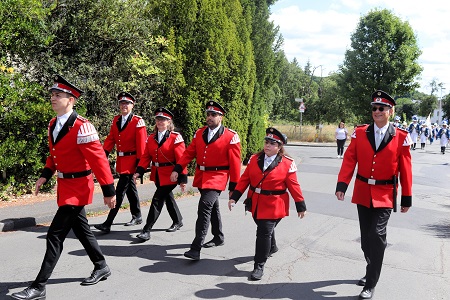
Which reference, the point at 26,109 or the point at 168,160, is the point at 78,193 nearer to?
the point at 168,160

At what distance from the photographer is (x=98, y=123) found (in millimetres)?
11320

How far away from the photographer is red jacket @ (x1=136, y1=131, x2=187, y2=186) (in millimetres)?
7148

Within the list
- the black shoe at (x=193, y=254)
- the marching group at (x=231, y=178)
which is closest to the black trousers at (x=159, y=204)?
the marching group at (x=231, y=178)

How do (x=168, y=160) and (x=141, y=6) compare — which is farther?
(x=141, y=6)

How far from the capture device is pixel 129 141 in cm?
750

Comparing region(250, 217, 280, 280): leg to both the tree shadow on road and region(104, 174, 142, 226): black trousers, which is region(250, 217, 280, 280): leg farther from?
region(104, 174, 142, 226): black trousers

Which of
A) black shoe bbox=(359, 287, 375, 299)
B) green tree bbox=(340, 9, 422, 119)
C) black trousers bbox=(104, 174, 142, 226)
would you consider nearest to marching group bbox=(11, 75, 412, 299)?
black shoe bbox=(359, 287, 375, 299)

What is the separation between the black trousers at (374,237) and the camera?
4938 mm

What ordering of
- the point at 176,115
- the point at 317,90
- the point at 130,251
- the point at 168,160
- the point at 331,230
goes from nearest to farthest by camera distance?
1. the point at 130,251
2. the point at 168,160
3. the point at 331,230
4. the point at 176,115
5. the point at 317,90

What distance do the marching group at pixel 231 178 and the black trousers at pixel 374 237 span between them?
0.01 meters

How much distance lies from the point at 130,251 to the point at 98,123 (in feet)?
18.2

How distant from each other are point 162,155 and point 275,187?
230 cm

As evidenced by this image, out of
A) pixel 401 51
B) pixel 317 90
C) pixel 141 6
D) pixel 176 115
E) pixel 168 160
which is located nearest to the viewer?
pixel 168 160

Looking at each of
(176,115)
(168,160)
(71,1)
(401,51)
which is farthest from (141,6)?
(401,51)
